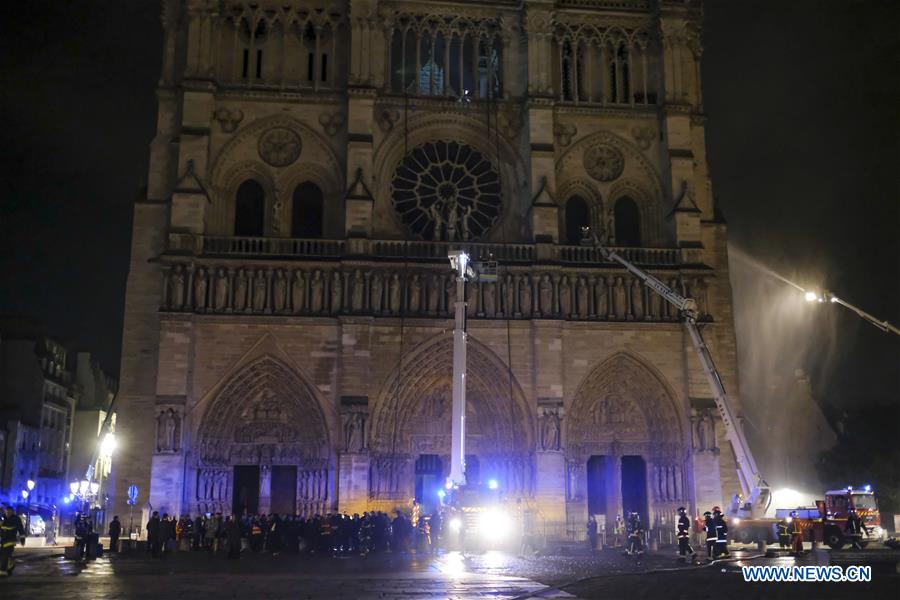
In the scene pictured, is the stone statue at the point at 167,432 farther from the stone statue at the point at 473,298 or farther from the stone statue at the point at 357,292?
the stone statue at the point at 473,298

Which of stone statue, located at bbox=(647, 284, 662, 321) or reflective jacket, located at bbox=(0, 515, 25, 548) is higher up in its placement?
stone statue, located at bbox=(647, 284, 662, 321)

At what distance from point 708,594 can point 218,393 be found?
56.4 feet

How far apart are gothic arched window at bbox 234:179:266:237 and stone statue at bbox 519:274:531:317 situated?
8385mm

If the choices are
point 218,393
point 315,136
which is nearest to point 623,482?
point 218,393

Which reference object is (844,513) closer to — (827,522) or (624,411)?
(827,522)

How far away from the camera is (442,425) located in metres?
27.9

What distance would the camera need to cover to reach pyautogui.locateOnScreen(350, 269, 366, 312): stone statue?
26750 mm

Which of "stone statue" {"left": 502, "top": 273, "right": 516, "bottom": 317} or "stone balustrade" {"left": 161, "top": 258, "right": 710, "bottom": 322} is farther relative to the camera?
"stone statue" {"left": 502, "top": 273, "right": 516, "bottom": 317}

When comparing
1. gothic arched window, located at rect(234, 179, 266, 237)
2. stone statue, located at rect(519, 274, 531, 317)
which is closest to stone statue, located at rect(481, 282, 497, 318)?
stone statue, located at rect(519, 274, 531, 317)

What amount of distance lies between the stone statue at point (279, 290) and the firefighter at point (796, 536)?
1487cm

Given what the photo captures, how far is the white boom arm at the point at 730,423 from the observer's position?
75.6 ft

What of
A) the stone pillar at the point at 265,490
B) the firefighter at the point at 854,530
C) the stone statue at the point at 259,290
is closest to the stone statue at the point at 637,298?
the firefighter at the point at 854,530

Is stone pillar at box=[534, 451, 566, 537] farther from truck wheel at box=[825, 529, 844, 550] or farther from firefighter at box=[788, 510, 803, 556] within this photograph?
truck wheel at box=[825, 529, 844, 550]

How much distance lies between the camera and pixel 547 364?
27.2 m
